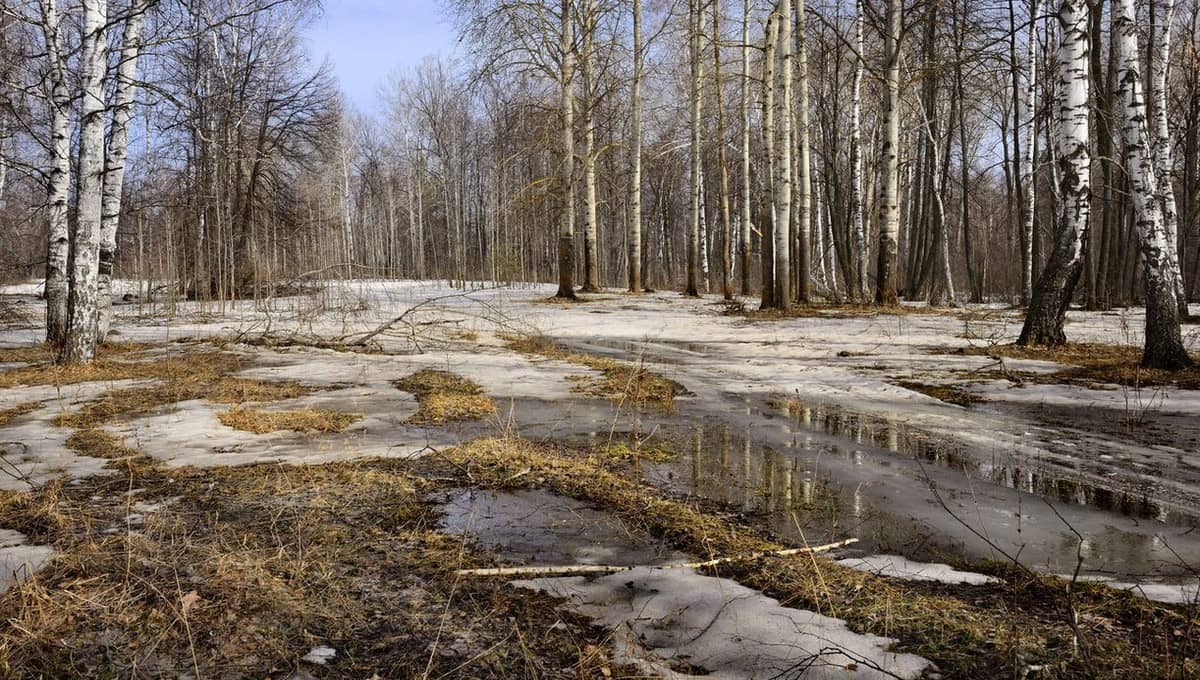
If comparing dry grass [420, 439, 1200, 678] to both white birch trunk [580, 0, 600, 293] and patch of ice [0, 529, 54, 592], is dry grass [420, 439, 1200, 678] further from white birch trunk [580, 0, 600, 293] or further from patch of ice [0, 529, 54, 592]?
white birch trunk [580, 0, 600, 293]

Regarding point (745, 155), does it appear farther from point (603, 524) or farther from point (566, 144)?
point (603, 524)

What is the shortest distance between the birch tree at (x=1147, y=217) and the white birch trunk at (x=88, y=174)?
11033 millimetres

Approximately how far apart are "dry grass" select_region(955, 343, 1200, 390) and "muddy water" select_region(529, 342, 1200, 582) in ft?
4.35

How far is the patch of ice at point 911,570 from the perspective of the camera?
2701 mm

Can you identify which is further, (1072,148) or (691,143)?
(691,143)

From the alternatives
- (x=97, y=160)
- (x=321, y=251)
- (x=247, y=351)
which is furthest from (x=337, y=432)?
(x=321, y=251)

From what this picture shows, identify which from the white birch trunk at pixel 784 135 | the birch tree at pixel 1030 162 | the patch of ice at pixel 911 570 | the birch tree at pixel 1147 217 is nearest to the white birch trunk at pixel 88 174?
the patch of ice at pixel 911 570

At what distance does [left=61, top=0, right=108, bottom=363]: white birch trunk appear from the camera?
751 centimetres

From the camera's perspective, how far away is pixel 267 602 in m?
2.39

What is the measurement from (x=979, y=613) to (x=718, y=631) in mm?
918

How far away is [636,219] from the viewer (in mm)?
20766

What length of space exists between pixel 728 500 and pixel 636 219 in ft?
57.8

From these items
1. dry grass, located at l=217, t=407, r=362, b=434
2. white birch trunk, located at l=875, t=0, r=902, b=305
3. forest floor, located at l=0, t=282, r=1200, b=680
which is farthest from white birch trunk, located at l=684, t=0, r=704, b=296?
dry grass, located at l=217, t=407, r=362, b=434

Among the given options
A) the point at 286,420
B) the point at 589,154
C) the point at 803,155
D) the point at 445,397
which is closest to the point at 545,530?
the point at 286,420
